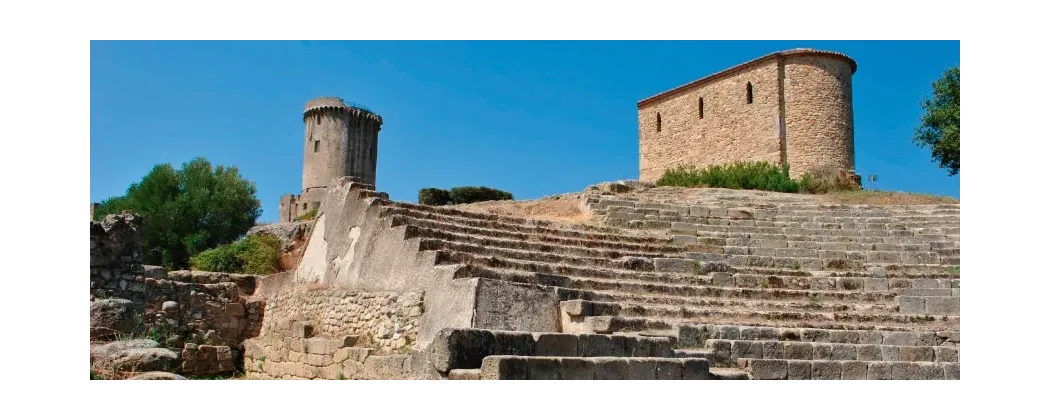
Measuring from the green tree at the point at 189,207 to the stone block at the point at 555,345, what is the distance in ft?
92.9

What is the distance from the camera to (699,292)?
10336mm

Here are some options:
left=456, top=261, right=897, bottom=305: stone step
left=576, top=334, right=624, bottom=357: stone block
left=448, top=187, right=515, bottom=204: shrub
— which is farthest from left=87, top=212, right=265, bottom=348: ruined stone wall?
left=448, top=187, right=515, bottom=204: shrub

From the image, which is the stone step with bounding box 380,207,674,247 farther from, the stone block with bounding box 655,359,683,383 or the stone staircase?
the stone block with bounding box 655,359,683,383

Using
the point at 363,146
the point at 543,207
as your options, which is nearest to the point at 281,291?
the point at 543,207

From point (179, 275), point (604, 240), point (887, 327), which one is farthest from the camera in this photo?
point (604, 240)

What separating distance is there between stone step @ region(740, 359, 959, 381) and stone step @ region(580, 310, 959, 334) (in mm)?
903

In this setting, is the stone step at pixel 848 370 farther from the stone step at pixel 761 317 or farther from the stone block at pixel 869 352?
the stone step at pixel 761 317

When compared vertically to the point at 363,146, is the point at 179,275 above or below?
below

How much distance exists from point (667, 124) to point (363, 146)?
25.6 metres

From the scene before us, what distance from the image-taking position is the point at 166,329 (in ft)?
35.9

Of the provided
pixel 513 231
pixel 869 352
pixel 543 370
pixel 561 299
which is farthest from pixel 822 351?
pixel 513 231

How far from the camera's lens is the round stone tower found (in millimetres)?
50938

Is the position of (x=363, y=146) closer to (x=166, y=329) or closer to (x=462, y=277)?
(x=166, y=329)

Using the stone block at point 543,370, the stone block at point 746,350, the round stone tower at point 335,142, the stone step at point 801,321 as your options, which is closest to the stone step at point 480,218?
the stone step at point 801,321
